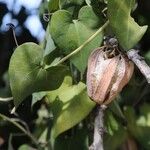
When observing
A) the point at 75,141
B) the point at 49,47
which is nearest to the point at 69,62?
the point at 49,47

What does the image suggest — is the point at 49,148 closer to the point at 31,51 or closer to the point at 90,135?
the point at 90,135

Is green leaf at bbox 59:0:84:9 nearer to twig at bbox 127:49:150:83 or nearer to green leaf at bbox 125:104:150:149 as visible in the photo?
twig at bbox 127:49:150:83

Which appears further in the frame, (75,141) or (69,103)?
(75,141)

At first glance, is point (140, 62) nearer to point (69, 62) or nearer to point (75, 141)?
point (69, 62)

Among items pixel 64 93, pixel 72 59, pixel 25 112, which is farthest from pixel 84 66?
pixel 25 112

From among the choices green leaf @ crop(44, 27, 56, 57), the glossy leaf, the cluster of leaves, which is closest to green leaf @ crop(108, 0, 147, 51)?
the cluster of leaves

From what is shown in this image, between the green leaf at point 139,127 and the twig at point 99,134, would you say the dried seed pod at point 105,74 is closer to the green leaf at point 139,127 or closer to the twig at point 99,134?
the twig at point 99,134
